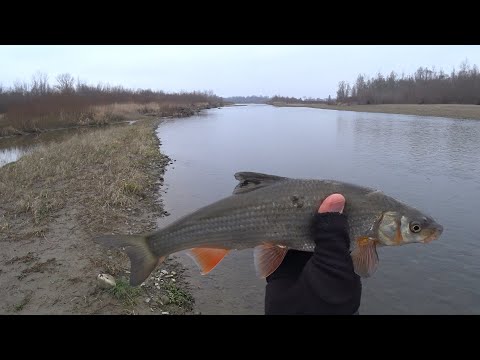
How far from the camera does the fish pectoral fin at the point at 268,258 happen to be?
2.64m

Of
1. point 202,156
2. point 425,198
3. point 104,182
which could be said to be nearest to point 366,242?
point 425,198

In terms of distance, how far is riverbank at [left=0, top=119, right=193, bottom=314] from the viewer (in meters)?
5.12

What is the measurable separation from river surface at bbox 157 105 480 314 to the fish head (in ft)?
10.6

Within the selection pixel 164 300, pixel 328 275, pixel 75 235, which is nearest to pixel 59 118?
pixel 75 235

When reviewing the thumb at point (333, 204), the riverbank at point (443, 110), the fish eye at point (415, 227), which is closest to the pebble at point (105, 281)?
the thumb at point (333, 204)

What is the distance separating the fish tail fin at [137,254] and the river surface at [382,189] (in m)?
2.73

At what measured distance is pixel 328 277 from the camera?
2.33 metres

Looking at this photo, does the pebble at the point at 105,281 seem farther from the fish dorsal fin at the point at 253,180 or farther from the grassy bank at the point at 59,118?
the grassy bank at the point at 59,118

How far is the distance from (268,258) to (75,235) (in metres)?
5.89

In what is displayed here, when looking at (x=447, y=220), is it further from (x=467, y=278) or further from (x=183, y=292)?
(x=183, y=292)

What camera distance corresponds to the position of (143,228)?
827 cm

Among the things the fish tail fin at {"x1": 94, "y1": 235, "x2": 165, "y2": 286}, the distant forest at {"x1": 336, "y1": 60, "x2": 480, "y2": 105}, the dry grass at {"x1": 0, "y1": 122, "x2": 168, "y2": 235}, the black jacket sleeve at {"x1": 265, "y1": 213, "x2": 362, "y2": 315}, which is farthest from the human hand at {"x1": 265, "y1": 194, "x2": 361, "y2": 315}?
the distant forest at {"x1": 336, "y1": 60, "x2": 480, "y2": 105}

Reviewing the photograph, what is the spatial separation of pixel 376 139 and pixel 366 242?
23.0 meters

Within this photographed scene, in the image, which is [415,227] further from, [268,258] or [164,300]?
[164,300]
